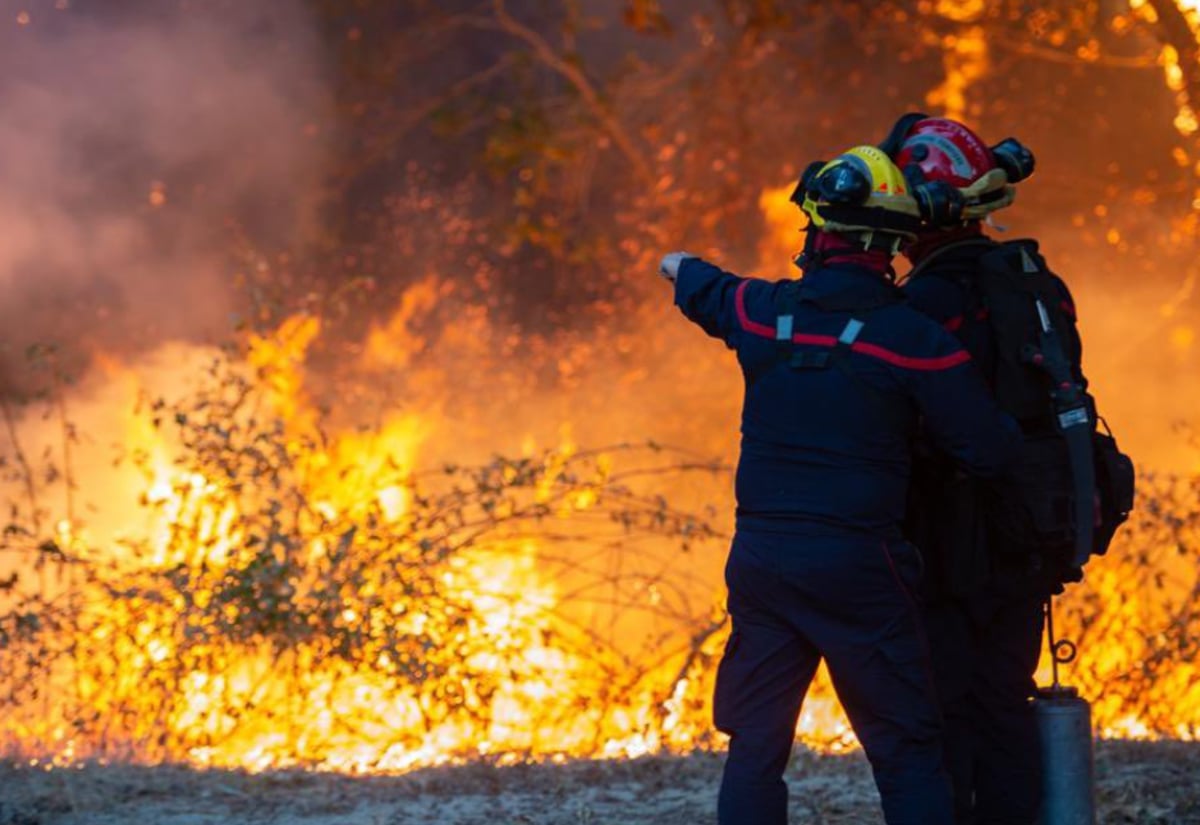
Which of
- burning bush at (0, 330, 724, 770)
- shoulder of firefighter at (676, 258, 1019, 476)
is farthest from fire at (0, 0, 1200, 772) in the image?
shoulder of firefighter at (676, 258, 1019, 476)

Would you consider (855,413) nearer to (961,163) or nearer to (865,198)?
(865,198)

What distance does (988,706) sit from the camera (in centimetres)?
423

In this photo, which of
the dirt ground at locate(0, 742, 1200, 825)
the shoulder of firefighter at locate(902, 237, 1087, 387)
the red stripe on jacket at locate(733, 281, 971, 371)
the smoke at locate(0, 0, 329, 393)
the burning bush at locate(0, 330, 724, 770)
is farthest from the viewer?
the smoke at locate(0, 0, 329, 393)

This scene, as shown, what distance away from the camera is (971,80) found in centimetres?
1234

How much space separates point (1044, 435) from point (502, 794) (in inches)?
97.0

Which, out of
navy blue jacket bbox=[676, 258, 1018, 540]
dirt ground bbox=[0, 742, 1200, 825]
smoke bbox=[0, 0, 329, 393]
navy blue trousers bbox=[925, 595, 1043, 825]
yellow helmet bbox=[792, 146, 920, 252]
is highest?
smoke bbox=[0, 0, 329, 393]

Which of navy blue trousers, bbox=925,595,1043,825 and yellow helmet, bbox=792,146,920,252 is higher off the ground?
yellow helmet, bbox=792,146,920,252

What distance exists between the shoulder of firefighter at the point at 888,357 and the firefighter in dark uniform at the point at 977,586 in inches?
12.1

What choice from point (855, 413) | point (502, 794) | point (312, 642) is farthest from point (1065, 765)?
point (312, 642)

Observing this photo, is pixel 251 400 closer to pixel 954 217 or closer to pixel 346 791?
pixel 346 791

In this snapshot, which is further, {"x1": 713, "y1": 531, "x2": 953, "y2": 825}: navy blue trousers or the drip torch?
the drip torch

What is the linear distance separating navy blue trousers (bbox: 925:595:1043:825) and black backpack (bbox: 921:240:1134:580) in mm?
205

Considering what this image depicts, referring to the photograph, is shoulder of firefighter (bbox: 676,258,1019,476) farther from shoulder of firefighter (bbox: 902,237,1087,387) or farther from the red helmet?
the red helmet

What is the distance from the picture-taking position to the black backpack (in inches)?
158
